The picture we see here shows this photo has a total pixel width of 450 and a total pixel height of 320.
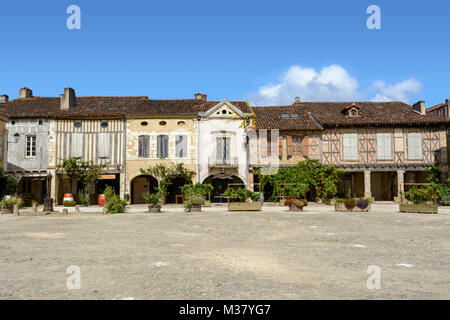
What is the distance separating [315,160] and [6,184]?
17526 millimetres

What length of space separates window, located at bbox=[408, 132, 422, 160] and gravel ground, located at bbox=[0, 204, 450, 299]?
15508 mm

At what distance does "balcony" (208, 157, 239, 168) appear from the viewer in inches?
904

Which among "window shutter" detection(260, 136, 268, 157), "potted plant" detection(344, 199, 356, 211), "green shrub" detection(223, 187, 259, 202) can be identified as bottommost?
"potted plant" detection(344, 199, 356, 211)

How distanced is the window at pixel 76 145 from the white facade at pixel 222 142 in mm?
7450

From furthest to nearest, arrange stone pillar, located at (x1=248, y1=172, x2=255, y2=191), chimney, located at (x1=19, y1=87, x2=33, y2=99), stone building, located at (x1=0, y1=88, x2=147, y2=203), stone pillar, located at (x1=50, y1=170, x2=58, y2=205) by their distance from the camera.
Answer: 1. chimney, located at (x1=19, y1=87, x2=33, y2=99)
2. stone pillar, located at (x1=248, y1=172, x2=255, y2=191)
3. stone building, located at (x1=0, y1=88, x2=147, y2=203)
4. stone pillar, located at (x1=50, y1=170, x2=58, y2=205)

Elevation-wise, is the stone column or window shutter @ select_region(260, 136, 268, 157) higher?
window shutter @ select_region(260, 136, 268, 157)

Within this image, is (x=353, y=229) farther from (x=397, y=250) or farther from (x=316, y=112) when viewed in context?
(x=316, y=112)

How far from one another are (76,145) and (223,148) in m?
9.25

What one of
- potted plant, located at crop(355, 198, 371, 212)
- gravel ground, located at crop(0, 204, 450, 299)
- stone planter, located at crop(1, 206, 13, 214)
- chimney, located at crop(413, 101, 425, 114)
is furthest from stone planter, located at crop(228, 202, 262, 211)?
chimney, located at crop(413, 101, 425, 114)

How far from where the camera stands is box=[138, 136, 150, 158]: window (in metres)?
23.2

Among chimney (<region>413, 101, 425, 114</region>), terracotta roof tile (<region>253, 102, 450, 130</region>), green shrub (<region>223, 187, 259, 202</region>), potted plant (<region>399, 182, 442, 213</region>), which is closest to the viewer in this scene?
potted plant (<region>399, 182, 442, 213</region>)

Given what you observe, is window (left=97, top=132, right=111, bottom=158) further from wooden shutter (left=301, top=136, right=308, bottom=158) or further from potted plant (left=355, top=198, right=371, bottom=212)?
potted plant (left=355, top=198, right=371, bottom=212)

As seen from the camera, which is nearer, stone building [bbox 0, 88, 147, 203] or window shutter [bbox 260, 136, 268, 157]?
stone building [bbox 0, 88, 147, 203]

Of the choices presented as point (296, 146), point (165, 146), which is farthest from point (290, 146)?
point (165, 146)
